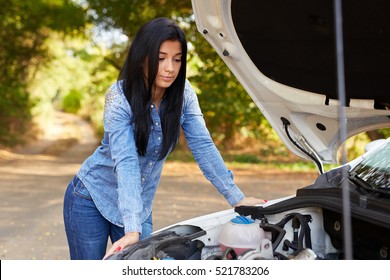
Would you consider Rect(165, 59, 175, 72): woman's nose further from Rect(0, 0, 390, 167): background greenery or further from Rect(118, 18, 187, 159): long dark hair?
Rect(0, 0, 390, 167): background greenery

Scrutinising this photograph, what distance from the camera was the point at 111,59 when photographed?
19.8 meters

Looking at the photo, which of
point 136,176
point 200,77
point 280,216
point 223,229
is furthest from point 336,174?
point 200,77

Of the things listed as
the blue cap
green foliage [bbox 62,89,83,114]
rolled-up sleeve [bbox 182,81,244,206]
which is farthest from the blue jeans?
green foliage [bbox 62,89,83,114]

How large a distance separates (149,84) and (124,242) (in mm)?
701

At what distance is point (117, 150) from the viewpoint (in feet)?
7.56

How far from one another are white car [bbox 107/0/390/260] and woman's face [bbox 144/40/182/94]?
351mm

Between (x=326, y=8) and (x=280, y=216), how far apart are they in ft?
3.11

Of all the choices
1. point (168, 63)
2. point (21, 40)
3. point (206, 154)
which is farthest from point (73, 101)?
point (168, 63)

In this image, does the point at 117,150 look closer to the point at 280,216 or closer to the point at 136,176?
the point at 136,176

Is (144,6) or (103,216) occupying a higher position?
(144,6)

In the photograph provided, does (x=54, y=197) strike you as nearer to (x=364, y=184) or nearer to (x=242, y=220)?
(x=242, y=220)

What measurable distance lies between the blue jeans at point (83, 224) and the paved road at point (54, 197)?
289 centimetres

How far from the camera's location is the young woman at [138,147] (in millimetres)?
2283
